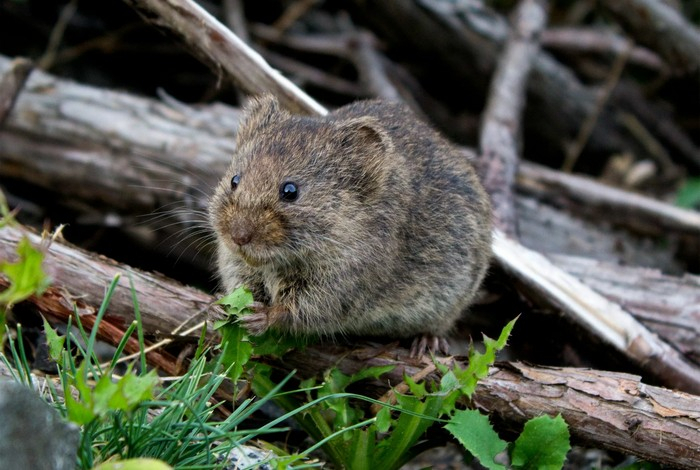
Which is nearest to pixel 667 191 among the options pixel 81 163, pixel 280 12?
pixel 280 12

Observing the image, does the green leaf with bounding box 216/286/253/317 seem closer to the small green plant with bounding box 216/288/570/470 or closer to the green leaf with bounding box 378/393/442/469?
the small green plant with bounding box 216/288/570/470

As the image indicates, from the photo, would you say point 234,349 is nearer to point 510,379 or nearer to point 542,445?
point 510,379

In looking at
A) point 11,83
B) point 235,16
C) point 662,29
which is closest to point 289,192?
point 11,83

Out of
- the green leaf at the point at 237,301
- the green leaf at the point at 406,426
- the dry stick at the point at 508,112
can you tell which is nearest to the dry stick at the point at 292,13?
the dry stick at the point at 508,112

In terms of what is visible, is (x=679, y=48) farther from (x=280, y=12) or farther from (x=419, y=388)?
(x=419, y=388)

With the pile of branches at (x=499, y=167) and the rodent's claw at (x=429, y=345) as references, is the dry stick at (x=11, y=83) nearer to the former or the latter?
the pile of branches at (x=499, y=167)

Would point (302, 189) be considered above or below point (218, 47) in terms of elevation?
below
